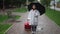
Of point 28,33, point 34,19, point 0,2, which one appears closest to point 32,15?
point 34,19

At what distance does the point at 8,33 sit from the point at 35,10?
3365 mm

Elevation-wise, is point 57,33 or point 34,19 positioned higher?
point 34,19

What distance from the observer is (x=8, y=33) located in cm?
1376

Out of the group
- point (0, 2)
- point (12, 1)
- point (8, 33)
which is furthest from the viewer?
point (12, 1)

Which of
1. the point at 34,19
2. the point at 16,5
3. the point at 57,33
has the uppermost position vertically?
the point at 34,19

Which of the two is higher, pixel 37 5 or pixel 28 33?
pixel 37 5

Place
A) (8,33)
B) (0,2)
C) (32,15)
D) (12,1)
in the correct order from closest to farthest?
(32,15) < (8,33) < (0,2) < (12,1)

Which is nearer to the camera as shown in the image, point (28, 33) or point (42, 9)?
point (42, 9)

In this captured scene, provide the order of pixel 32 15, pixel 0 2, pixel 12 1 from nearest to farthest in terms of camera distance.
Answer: pixel 32 15 < pixel 0 2 < pixel 12 1

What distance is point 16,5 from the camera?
69.9 meters

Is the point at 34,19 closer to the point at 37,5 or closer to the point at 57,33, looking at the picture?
the point at 37,5

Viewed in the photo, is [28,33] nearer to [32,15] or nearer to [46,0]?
[32,15]

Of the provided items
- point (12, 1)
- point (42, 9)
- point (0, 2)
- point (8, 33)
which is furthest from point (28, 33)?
A: point (12, 1)

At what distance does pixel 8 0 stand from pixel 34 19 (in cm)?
5050
